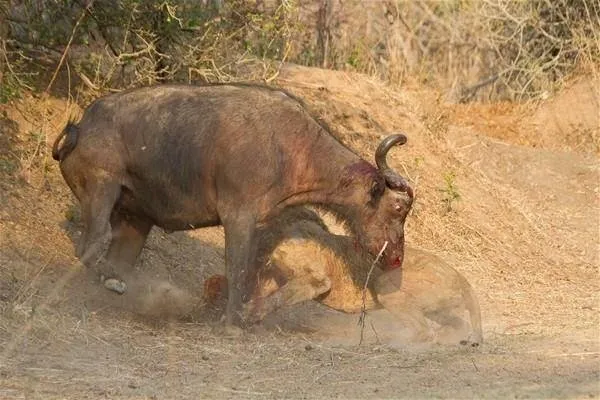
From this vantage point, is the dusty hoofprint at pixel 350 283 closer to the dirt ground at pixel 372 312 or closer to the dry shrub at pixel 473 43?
the dirt ground at pixel 372 312

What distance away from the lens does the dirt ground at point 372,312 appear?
23.7 feet

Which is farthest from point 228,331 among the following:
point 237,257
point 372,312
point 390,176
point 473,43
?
point 473,43

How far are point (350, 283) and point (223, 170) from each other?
1.57m

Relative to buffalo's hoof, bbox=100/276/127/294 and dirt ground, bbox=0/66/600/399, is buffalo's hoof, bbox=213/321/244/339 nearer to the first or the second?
dirt ground, bbox=0/66/600/399

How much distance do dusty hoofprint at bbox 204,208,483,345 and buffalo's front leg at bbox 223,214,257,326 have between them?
20 centimetres

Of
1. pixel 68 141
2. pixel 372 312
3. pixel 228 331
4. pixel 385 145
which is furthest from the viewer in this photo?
pixel 372 312

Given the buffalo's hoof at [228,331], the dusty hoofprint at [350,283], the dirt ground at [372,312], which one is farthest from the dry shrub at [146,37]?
the buffalo's hoof at [228,331]

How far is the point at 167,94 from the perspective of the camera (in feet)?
30.1

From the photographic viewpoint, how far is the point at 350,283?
959cm

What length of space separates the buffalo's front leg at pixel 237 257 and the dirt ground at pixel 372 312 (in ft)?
A: 0.63

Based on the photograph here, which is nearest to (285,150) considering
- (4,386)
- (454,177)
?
(4,386)

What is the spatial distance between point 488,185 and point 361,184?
526cm

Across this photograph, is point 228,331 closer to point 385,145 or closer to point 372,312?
point 372,312

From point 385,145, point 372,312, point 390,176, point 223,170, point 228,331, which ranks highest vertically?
point 385,145
